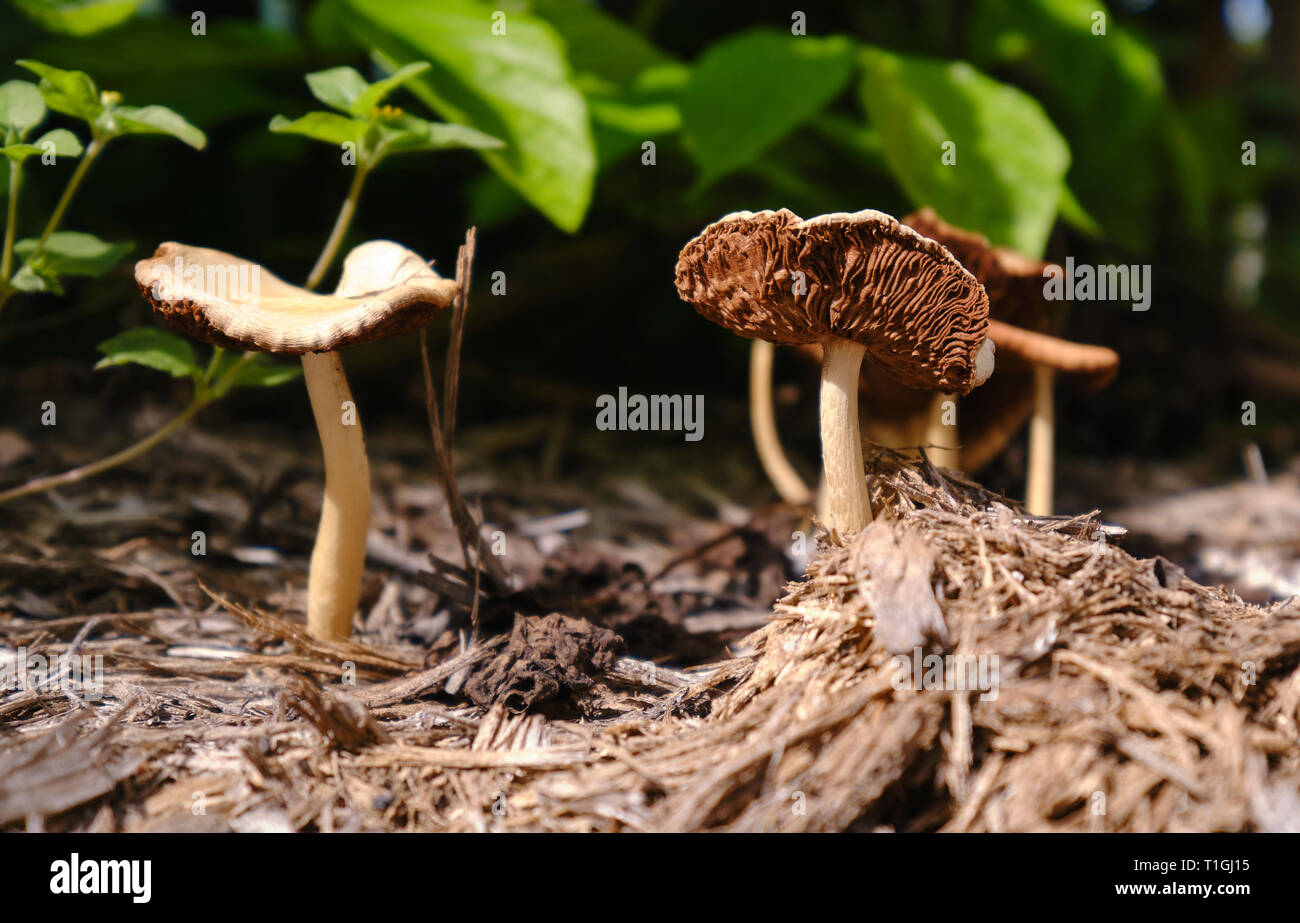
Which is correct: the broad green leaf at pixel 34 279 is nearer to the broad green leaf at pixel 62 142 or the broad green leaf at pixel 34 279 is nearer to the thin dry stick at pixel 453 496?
the broad green leaf at pixel 62 142

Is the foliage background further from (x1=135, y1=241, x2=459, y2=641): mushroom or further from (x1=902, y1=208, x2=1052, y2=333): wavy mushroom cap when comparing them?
(x1=135, y1=241, x2=459, y2=641): mushroom

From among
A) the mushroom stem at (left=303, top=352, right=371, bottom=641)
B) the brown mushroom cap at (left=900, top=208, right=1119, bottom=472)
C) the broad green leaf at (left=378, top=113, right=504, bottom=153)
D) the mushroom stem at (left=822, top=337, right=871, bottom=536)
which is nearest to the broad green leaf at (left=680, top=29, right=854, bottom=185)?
the brown mushroom cap at (left=900, top=208, right=1119, bottom=472)

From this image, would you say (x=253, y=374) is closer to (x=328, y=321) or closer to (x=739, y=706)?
(x=328, y=321)

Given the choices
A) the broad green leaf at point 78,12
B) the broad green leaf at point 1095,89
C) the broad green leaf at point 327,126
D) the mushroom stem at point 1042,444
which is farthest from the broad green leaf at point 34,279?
the broad green leaf at point 1095,89

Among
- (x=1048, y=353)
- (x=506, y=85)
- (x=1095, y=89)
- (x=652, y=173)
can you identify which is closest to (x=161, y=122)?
(x=506, y=85)
